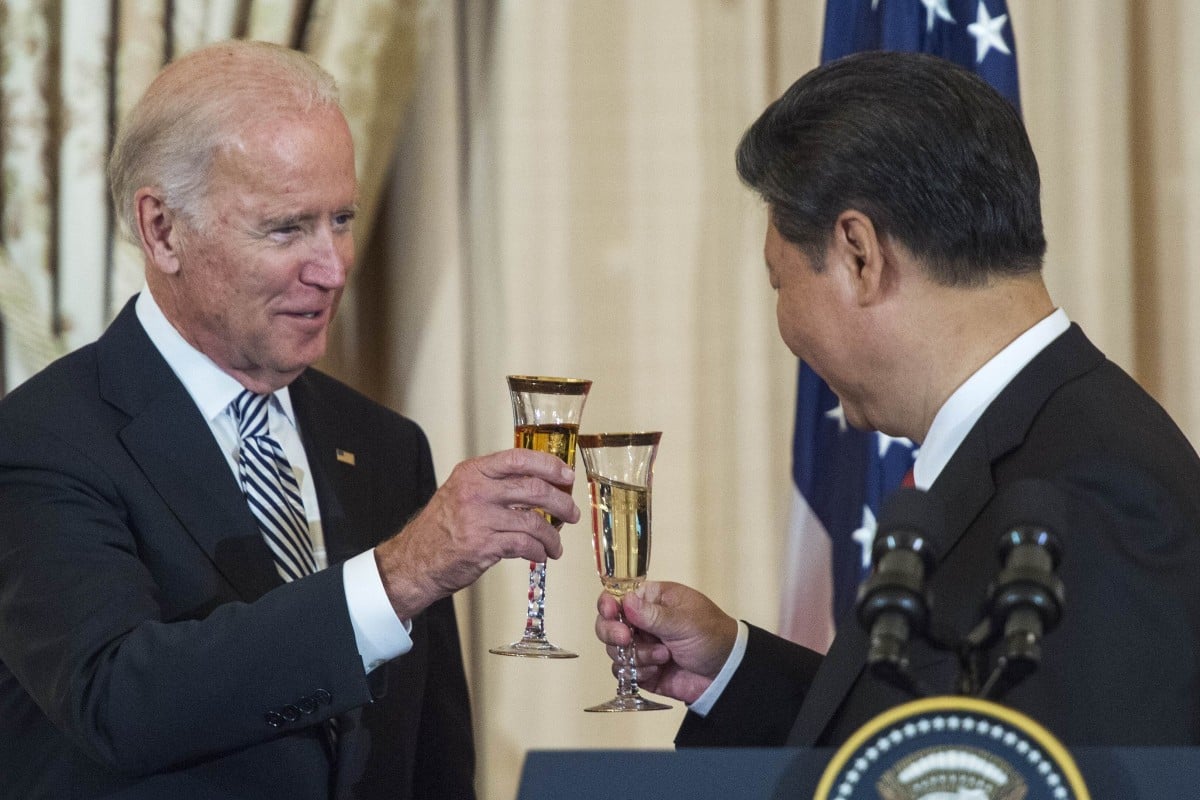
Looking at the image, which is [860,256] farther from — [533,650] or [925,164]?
[533,650]

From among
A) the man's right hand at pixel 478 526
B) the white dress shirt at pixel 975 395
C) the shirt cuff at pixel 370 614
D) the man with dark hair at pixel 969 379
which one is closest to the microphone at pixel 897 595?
the man with dark hair at pixel 969 379

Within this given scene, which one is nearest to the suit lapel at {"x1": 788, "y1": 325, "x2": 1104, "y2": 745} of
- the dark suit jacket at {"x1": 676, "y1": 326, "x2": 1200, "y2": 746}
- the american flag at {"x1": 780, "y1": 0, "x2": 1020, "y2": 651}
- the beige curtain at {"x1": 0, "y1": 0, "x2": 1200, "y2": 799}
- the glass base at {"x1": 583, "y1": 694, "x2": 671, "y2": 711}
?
the dark suit jacket at {"x1": 676, "y1": 326, "x2": 1200, "y2": 746}

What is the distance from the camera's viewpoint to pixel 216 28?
365cm

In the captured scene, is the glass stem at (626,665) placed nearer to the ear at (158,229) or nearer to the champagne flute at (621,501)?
the champagne flute at (621,501)

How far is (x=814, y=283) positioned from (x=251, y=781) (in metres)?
1.08

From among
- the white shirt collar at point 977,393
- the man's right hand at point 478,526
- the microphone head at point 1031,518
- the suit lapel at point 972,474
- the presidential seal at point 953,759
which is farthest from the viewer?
the man's right hand at point 478,526

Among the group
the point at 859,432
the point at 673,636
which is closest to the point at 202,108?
the point at 673,636

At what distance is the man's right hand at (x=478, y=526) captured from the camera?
76.5 inches

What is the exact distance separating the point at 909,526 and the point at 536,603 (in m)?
1.04

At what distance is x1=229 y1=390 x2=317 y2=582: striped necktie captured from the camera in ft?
7.70

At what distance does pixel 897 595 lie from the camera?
1108 mm

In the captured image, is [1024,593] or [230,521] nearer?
[1024,593]

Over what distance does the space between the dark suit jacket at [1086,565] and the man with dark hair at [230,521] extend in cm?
54

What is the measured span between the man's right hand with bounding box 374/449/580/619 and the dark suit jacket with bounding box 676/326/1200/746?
17.2 inches
